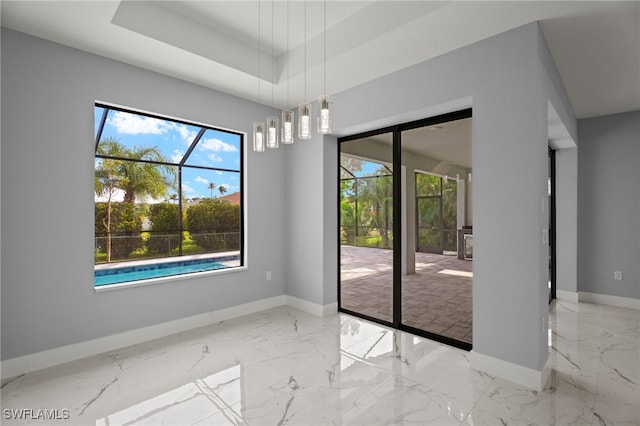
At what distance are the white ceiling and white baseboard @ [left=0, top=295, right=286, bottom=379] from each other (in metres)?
2.66

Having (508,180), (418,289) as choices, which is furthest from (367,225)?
(508,180)

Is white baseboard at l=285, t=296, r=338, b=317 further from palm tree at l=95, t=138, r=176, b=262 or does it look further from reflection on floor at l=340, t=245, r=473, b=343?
palm tree at l=95, t=138, r=176, b=262

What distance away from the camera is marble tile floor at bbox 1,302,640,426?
207cm

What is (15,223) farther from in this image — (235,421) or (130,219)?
(130,219)

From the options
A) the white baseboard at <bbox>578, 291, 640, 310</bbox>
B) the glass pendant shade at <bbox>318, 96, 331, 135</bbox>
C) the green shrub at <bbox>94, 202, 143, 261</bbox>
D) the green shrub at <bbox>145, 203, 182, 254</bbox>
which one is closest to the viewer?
the glass pendant shade at <bbox>318, 96, 331, 135</bbox>

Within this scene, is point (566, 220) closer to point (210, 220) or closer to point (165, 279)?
point (165, 279)

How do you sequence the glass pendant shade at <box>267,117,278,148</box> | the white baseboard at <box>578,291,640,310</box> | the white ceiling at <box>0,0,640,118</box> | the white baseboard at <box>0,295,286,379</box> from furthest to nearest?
the white baseboard at <box>578,291,640,310</box> < the white baseboard at <box>0,295,286,379</box> < the glass pendant shade at <box>267,117,278,148</box> < the white ceiling at <box>0,0,640,118</box>

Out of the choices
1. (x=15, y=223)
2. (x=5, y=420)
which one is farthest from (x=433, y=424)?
(x=15, y=223)

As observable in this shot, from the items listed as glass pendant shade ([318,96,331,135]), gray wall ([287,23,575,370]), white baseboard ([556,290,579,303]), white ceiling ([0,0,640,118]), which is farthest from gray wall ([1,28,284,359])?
white baseboard ([556,290,579,303])

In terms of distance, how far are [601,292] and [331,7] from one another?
209 inches

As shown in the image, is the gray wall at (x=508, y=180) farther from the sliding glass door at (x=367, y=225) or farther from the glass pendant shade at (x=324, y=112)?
the glass pendant shade at (x=324, y=112)

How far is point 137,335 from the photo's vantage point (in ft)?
10.5

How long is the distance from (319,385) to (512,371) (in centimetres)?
150

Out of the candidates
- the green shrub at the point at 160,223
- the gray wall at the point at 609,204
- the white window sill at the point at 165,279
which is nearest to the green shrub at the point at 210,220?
the green shrub at the point at 160,223
